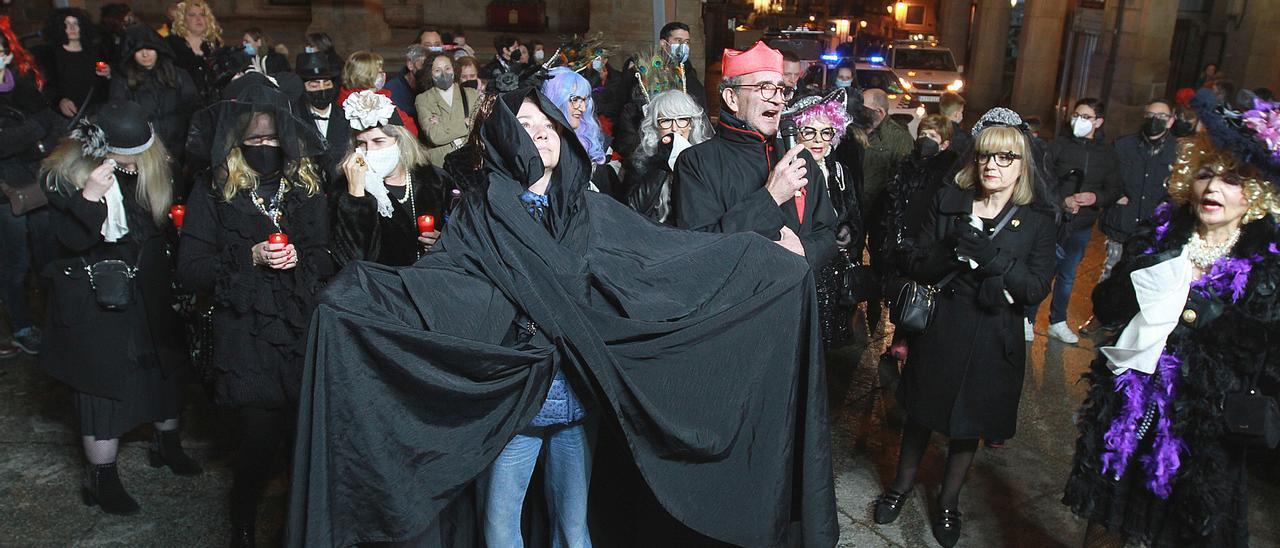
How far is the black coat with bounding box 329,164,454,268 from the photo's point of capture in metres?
4.74

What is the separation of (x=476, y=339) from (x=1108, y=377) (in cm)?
253

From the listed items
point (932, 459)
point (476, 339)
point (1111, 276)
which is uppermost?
point (476, 339)

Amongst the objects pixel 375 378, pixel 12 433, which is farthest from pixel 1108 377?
pixel 12 433

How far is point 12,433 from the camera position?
5.73 meters

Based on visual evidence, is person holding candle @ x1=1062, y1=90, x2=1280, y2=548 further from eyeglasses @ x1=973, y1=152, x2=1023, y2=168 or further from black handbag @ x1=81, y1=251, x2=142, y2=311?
black handbag @ x1=81, y1=251, x2=142, y2=311

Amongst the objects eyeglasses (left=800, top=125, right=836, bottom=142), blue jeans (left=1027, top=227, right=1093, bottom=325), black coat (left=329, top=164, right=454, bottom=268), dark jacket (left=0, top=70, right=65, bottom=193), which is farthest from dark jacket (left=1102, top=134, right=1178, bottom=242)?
dark jacket (left=0, top=70, right=65, bottom=193)

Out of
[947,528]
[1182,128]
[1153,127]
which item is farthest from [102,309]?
[1182,128]

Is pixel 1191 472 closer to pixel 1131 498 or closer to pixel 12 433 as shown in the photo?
pixel 1131 498

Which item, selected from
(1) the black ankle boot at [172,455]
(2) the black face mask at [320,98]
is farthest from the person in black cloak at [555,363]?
(2) the black face mask at [320,98]

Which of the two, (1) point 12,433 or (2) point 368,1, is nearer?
(1) point 12,433

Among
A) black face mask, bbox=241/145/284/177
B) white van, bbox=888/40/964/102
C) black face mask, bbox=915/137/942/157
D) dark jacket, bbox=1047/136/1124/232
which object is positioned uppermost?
black face mask, bbox=241/145/284/177

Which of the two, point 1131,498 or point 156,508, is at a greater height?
point 1131,498

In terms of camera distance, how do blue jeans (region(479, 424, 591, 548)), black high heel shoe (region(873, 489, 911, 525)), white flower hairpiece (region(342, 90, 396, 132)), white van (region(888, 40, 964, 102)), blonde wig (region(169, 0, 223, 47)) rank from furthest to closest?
white van (region(888, 40, 964, 102)), blonde wig (region(169, 0, 223, 47)), white flower hairpiece (region(342, 90, 396, 132)), black high heel shoe (region(873, 489, 911, 525)), blue jeans (region(479, 424, 591, 548))

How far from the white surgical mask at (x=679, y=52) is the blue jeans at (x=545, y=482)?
5.84 meters
